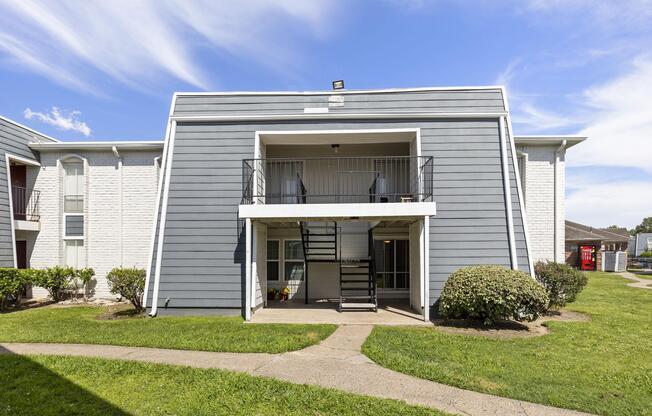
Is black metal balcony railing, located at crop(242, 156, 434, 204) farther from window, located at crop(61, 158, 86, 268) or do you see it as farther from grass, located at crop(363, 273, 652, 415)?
window, located at crop(61, 158, 86, 268)

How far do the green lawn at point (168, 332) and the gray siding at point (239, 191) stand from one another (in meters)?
1.16

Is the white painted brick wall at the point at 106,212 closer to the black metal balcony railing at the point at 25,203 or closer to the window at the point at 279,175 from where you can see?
the black metal balcony railing at the point at 25,203

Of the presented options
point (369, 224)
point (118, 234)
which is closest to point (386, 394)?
point (369, 224)

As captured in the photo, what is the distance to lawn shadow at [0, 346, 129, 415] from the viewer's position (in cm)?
441

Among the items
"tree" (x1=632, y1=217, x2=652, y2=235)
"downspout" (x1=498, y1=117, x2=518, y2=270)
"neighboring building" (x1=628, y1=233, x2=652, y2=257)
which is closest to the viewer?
"downspout" (x1=498, y1=117, x2=518, y2=270)

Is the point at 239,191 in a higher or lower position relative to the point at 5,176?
lower

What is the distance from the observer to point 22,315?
405 inches

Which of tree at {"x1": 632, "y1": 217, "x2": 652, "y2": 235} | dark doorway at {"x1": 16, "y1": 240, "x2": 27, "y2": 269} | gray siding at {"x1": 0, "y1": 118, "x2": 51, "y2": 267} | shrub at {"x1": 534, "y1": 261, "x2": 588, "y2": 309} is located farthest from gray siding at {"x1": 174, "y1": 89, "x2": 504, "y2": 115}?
tree at {"x1": 632, "y1": 217, "x2": 652, "y2": 235}

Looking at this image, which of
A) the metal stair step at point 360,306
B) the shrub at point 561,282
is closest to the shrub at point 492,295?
the shrub at point 561,282

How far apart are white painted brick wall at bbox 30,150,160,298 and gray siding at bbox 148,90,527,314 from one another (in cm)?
365

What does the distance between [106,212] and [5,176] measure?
3102 mm

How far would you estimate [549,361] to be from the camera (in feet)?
20.4

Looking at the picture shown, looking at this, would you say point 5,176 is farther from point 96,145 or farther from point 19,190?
point 96,145

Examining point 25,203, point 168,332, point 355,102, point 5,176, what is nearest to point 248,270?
point 168,332
